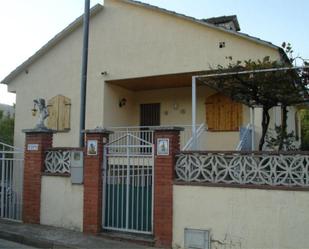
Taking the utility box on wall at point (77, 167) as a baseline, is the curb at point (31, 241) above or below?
below

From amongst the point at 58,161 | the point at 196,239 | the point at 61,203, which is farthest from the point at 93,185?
the point at 196,239

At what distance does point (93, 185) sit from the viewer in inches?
384

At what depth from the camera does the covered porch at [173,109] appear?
50.6 feet

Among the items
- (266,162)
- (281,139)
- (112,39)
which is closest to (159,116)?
(112,39)

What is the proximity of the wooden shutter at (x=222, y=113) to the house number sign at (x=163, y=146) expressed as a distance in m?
6.95

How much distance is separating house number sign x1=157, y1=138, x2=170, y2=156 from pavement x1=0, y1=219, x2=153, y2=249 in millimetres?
1819

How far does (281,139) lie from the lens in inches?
425

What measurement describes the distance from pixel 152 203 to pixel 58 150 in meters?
2.87

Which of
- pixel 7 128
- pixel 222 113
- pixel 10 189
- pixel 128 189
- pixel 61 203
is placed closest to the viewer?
pixel 128 189

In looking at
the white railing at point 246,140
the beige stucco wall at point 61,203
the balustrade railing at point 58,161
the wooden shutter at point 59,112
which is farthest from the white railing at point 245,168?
the wooden shutter at point 59,112

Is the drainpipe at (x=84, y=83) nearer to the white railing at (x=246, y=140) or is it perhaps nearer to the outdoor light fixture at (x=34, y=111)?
the white railing at (x=246, y=140)

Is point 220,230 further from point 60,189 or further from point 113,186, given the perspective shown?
point 60,189

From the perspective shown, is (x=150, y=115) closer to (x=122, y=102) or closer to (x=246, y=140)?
(x=122, y=102)

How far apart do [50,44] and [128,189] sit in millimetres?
9911
